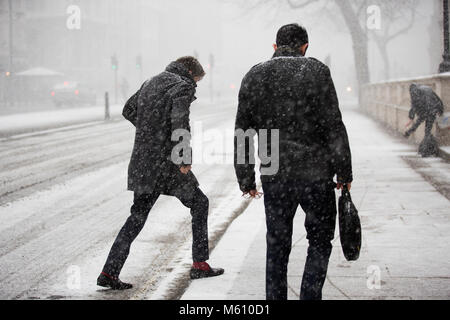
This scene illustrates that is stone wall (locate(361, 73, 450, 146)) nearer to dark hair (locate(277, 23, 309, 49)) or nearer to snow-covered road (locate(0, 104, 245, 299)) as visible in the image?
snow-covered road (locate(0, 104, 245, 299))

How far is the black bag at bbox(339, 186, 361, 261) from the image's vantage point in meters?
4.11

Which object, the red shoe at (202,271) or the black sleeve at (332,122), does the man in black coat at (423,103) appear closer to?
the red shoe at (202,271)

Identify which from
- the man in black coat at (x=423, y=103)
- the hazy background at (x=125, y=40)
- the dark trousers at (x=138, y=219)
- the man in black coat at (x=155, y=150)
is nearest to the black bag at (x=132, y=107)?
the man in black coat at (x=155, y=150)

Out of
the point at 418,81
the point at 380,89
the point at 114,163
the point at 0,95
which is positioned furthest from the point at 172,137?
the point at 0,95

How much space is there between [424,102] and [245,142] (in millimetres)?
9400

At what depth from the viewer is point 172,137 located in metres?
4.87

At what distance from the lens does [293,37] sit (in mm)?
3947

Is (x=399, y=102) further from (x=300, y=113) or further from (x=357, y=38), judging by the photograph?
(x=357, y=38)

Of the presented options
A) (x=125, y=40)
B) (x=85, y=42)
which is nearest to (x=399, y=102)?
(x=85, y=42)

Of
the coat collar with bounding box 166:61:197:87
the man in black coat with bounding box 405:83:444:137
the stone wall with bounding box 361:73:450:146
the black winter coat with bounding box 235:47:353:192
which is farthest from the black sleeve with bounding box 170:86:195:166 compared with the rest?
the stone wall with bounding box 361:73:450:146

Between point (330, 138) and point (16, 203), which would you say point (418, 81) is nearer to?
point (16, 203)

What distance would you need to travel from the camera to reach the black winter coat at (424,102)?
40.9 ft

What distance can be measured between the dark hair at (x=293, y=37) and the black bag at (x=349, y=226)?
0.95m

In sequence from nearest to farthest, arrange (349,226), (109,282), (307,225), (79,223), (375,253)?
(307,225) → (349,226) → (109,282) → (375,253) → (79,223)
